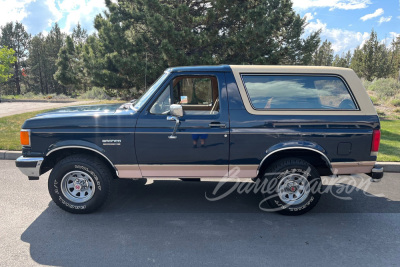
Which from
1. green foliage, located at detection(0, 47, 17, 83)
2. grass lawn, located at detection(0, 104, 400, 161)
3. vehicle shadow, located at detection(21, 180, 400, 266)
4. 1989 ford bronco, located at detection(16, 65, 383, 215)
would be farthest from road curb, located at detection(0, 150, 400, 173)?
green foliage, located at detection(0, 47, 17, 83)

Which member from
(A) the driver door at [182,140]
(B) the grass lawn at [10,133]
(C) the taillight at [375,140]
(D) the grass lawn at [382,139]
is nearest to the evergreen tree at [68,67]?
(B) the grass lawn at [10,133]

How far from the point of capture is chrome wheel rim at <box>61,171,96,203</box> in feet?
14.3

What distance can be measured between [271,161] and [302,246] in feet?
4.18

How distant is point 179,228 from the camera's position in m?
4.02

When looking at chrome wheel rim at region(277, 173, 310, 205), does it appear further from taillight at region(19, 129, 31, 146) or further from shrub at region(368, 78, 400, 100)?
shrub at region(368, 78, 400, 100)

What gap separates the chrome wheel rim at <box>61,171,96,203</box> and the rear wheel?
7.99ft

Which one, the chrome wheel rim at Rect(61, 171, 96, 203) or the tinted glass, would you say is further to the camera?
the tinted glass

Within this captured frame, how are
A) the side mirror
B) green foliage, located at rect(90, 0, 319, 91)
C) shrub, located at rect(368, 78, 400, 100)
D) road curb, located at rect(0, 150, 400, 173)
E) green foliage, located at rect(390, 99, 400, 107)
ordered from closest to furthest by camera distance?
the side mirror, road curb, located at rect(0, 150, 400, 173), green foliage, located at rect(90, 0, 319, 91), green foliage, located at rect(390, 99, 400, 107), shrub, located at rect(368, 78, 400, 100)

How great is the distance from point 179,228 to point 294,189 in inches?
66.7

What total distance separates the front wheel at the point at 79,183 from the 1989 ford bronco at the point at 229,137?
0.01m

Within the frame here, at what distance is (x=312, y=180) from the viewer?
4352 millimetres

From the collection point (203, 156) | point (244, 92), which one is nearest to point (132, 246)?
point (203, 156)

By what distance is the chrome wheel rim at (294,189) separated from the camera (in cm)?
439

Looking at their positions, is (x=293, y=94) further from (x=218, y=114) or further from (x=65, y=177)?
(x=65, y=177)
